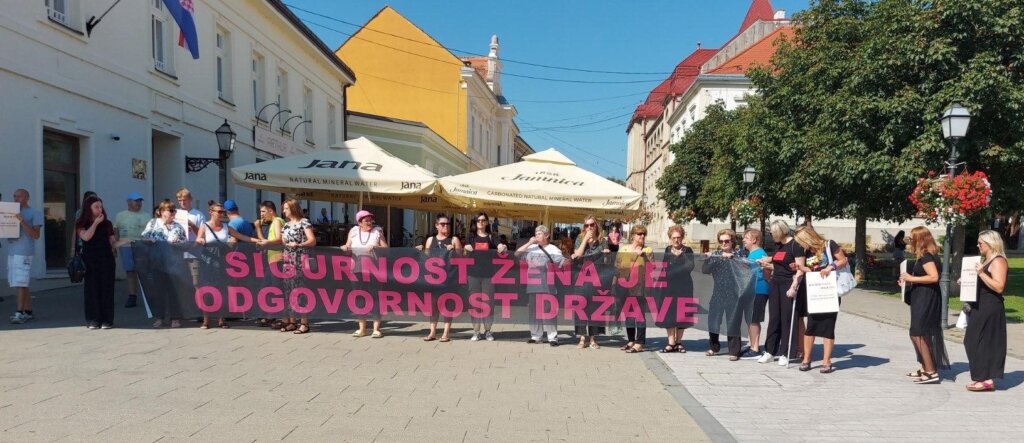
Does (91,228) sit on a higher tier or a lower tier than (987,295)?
higher

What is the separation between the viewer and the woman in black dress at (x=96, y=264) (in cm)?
862

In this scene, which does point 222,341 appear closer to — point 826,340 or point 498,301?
point 498,301

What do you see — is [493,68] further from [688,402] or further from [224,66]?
[688,402]

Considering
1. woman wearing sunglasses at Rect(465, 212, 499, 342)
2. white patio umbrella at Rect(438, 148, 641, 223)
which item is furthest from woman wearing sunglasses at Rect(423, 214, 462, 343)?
white patio umbrella at Rect(438, 148, 641, 223)

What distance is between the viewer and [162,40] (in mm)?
15508

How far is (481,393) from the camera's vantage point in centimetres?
615

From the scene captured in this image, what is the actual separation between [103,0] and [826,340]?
45.6 feet

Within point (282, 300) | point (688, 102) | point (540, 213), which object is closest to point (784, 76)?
point (540, 213)

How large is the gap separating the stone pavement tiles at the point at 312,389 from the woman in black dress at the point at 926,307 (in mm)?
2900

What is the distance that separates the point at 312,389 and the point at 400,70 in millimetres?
36545

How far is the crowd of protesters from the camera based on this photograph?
7453 millimetres

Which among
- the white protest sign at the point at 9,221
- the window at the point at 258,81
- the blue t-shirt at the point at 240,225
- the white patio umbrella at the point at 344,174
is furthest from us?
the window at the point at 258,81

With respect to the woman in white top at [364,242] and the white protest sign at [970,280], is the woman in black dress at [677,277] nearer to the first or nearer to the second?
the white protest sign at [970,280]

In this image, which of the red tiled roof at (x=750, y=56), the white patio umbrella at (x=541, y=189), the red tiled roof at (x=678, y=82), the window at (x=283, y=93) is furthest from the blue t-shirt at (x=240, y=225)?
the red tiled roof at (x=678, y=82)
